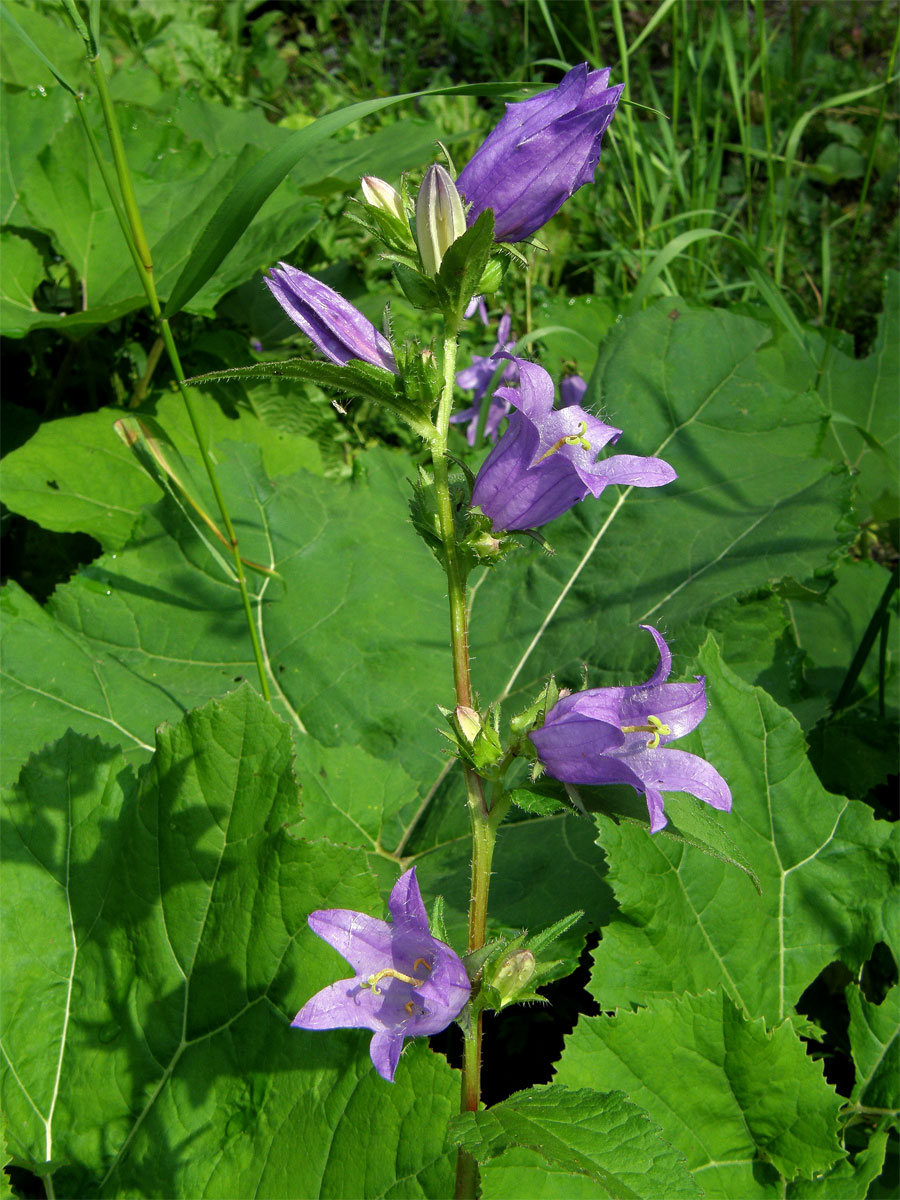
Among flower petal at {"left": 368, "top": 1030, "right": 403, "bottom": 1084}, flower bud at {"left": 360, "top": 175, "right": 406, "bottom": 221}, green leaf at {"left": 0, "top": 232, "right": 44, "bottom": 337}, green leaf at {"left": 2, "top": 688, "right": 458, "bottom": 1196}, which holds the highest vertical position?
flower bud at {"left": 360, "top": 175, "right": 406, "bottom": 221}

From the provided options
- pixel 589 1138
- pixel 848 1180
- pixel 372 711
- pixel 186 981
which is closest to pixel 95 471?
pixel 372 711

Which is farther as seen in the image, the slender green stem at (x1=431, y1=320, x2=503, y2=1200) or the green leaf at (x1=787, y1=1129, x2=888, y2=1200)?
the green leaf at (x1=787, y1=1129, x2=888, y2=1200)

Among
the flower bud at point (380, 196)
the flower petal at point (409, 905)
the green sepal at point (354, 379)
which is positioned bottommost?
the flower petal at point (409, 905)

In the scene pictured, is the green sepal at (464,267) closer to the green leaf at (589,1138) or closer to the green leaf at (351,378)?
the green leaf at (351,378)

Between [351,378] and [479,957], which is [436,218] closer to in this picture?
[351,378]

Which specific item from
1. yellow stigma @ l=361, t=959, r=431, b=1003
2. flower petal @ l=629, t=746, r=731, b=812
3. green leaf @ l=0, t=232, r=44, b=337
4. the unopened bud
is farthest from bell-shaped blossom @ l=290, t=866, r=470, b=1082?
green leaf @ l=0, t=232, r=44, b=337

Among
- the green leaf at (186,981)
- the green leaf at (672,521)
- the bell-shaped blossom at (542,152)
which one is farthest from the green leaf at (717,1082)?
the bell-shaped blossom at (542,152)

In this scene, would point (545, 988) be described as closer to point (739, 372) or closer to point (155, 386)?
point (739, 372)

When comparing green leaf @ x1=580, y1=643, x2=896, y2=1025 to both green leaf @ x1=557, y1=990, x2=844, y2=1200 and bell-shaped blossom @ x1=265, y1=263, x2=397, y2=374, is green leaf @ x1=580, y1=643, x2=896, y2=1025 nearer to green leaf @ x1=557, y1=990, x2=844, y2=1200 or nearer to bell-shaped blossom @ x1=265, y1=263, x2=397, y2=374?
green leaf @ x1=557, y1=990, x2=844, y2=1200
